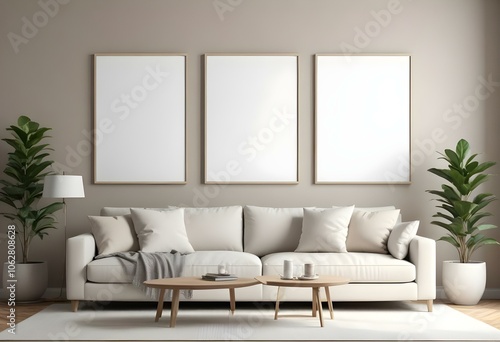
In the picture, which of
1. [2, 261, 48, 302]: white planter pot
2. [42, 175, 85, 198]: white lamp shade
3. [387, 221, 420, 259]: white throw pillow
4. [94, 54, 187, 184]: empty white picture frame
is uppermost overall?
[94, 54, 187, 184]: empty white picture frame

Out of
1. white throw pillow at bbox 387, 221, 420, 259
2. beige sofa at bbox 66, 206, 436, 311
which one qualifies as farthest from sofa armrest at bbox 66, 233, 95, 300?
white throw pillow at bbox 387, 221, 420, 259

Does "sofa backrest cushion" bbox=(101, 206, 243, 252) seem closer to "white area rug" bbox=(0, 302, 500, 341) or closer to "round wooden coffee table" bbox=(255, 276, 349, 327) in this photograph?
"white area rug" bbox=(0, 302, 500, 341)

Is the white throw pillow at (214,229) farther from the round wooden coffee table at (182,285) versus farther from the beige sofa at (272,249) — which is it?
the round wooden coffee table at (182,285)

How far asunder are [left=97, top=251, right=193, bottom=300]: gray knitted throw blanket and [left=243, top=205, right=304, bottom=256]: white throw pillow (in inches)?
32.6

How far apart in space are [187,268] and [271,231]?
3.26 feet

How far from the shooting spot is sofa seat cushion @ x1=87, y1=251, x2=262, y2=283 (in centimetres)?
596

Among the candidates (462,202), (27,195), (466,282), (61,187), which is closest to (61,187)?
(61,187)

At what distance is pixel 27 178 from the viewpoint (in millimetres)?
6734

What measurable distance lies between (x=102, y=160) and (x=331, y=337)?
3145mm

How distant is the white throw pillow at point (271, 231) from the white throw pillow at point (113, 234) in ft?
3.40

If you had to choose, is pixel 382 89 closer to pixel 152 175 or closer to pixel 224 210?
pixel 224 210

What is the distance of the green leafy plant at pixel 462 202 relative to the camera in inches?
259

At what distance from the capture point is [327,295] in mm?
5605

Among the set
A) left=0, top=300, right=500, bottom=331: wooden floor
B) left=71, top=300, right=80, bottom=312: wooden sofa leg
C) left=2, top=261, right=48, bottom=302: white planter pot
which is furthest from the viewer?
left=2, top=261, right=48, bottom=302: white planter pot
